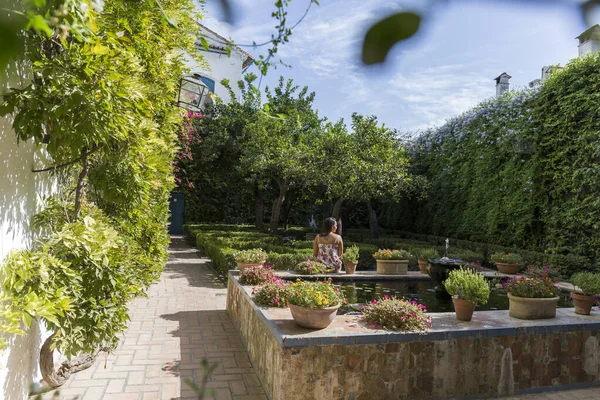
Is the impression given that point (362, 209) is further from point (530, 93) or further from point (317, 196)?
point (530, 93)

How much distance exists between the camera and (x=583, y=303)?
518 centimetres

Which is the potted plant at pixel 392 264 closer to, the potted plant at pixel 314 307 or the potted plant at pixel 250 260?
the potted plant at pixel 250 260

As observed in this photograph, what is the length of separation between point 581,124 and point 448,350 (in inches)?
365

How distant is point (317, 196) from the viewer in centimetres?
1859

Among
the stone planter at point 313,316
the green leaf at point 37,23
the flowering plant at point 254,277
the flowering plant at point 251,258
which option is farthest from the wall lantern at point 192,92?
the green leaf at point 37,23

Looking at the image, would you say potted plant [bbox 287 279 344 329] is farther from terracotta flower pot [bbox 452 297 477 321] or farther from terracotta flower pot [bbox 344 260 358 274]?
terracotta flower pot [bbox 344 260 358 274]

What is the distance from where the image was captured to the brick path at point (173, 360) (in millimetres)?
4137

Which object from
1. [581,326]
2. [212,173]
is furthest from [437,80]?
[212,173]

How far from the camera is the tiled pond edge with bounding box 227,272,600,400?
12.5 feet

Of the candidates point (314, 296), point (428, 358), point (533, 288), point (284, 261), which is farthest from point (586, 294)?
point (284, 261)

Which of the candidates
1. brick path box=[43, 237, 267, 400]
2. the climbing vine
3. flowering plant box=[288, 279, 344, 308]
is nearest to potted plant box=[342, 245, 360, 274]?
brick path box=[43, 237, 267, 400]

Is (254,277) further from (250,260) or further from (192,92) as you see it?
(192,92)

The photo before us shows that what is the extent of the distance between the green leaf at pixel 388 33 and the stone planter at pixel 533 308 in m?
5.16

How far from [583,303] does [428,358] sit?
2.48 metres
